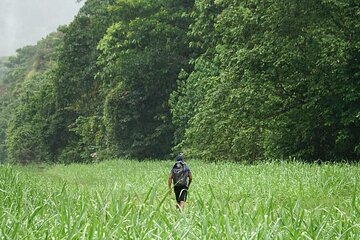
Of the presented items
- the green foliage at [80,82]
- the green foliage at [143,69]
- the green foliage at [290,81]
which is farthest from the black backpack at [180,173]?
the green foliage at [80,82]

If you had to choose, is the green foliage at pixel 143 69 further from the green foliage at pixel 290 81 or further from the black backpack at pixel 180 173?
the black backpack at pixel 180 173

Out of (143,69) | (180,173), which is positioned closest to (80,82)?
(143,69)

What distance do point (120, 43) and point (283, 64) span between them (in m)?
16.3

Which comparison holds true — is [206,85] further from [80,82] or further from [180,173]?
[80,82]

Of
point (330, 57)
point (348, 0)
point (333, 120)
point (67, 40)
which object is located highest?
point (67, 40)

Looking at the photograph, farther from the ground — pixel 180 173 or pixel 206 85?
pixel 206 85

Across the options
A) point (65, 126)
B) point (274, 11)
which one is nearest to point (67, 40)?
point (65, 126)

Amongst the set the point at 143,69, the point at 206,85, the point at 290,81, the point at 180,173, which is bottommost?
the point at 180,173

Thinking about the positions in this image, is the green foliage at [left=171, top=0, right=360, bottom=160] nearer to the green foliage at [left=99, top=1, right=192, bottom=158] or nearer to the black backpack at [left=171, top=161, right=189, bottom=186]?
the black backpack at [left=171, top=161, right=189, bottom=186]

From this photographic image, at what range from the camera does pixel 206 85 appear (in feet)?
84.6

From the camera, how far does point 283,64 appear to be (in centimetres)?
1844

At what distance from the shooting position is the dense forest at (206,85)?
58.4ft

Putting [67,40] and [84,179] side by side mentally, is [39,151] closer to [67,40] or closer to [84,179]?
[67,40]

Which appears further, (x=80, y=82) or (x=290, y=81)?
(x=80, y=82)
